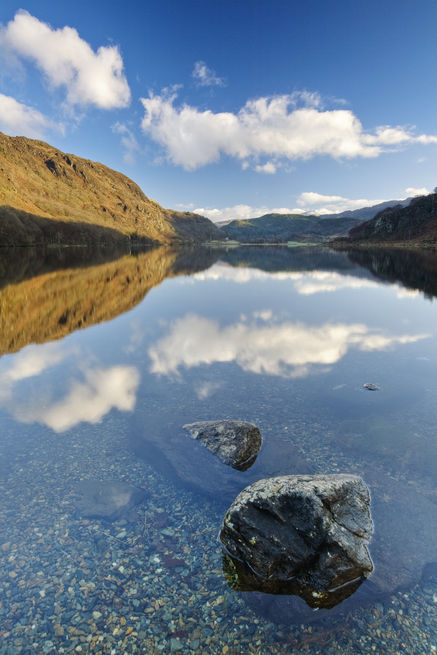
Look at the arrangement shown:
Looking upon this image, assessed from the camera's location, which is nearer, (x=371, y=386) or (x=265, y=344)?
(x=371, y=386)

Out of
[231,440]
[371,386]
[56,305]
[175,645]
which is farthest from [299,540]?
[56,305]

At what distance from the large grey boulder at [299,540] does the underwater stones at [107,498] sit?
2.44 meters

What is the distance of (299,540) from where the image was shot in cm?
644

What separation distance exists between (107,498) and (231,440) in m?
3.66

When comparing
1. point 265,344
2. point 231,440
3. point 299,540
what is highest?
point 299,540

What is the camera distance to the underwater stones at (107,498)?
7.68 meters

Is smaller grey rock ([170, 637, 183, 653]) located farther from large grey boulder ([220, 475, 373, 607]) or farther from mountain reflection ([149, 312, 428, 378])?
A: mountain reflection ([149, 312, 428, 378])

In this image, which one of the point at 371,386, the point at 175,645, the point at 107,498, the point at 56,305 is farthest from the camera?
the point at 56,305

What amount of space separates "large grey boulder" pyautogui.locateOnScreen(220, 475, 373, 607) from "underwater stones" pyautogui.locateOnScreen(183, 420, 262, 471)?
2.32 m

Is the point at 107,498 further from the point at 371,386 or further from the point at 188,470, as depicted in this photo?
the point at 371,386

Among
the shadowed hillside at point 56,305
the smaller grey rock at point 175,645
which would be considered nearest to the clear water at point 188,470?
the smaller grey rock at point 175,645

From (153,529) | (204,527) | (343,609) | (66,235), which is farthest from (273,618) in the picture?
(66,235)

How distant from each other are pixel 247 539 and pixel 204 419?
5.51 meters

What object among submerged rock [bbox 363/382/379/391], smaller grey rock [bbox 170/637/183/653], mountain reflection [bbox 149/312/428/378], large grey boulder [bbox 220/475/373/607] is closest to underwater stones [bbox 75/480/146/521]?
large grey boulder [bbox 220/475/373/607]
